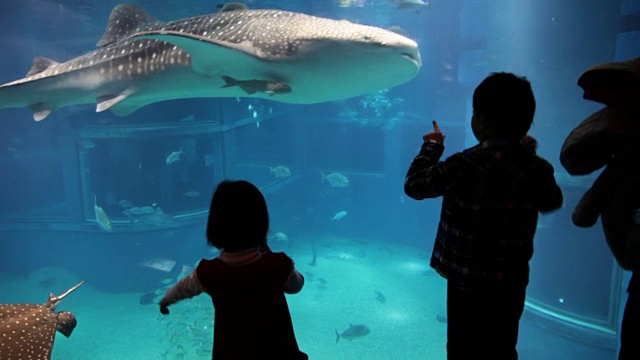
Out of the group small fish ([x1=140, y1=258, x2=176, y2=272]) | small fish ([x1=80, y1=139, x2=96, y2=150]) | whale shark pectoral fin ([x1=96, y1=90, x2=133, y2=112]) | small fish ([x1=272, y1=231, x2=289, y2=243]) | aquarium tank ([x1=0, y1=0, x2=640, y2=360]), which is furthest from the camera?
small fish ([x1=272, y1=231, x2=289, y2=243])

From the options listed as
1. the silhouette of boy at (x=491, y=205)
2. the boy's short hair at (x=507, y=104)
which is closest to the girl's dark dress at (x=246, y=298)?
the silhouette of boy at (x=491, y=205)

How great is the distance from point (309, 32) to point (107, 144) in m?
13.0

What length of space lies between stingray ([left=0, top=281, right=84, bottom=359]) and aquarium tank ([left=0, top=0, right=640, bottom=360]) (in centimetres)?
2

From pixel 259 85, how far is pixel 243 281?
6.85 feet

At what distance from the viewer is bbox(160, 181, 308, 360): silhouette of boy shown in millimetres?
1515

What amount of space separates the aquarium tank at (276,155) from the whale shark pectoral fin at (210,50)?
0.7 inches

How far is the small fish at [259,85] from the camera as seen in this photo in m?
3.14

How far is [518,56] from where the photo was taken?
6.77m

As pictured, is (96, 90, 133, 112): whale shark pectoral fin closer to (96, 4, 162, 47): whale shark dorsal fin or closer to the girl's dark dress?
(96, 4, 162, 47): whale shark dorsal fin

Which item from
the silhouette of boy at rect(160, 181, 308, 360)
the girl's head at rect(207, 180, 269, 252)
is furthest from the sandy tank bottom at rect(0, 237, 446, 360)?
the girl's head at rect(207, 180, 269, 252)

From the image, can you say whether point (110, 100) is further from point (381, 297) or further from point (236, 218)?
point (381, 297)

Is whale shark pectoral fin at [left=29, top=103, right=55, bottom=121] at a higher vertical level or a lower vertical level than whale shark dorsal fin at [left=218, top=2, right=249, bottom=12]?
lower

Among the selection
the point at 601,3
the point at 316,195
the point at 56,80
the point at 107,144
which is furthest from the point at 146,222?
the point at 316,195

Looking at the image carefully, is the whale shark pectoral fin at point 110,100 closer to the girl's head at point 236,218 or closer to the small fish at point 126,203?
the girl's head at point 236,218
